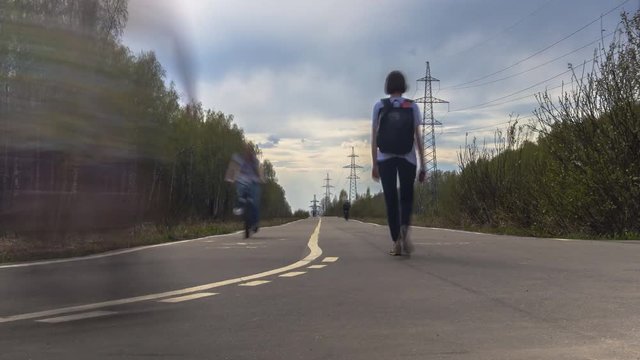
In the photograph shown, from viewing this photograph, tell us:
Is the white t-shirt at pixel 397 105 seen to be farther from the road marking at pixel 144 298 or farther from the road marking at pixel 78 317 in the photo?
the road marking at pixel 78 317

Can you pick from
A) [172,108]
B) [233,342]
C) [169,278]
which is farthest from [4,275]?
[172,108]

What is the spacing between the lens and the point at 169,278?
6402 mm

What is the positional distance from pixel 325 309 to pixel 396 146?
11.2 feet

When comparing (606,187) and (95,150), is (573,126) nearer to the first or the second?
(606,187)

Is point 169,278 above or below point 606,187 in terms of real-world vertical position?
below

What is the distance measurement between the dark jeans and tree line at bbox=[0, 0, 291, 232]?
16.0 feet

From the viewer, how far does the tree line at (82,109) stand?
2662 mm

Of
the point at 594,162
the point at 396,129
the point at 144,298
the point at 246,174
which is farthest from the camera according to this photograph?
the point at 594,162

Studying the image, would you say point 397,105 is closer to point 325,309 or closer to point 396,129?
point 396,129

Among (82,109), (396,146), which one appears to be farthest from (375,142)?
(82,109)

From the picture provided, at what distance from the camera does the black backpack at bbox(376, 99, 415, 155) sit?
25.2ft

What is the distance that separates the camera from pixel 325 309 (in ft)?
15.4

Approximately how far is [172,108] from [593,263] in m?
5.74

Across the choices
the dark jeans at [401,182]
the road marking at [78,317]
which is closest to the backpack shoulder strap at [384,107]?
the dark jeans at [401,182]
